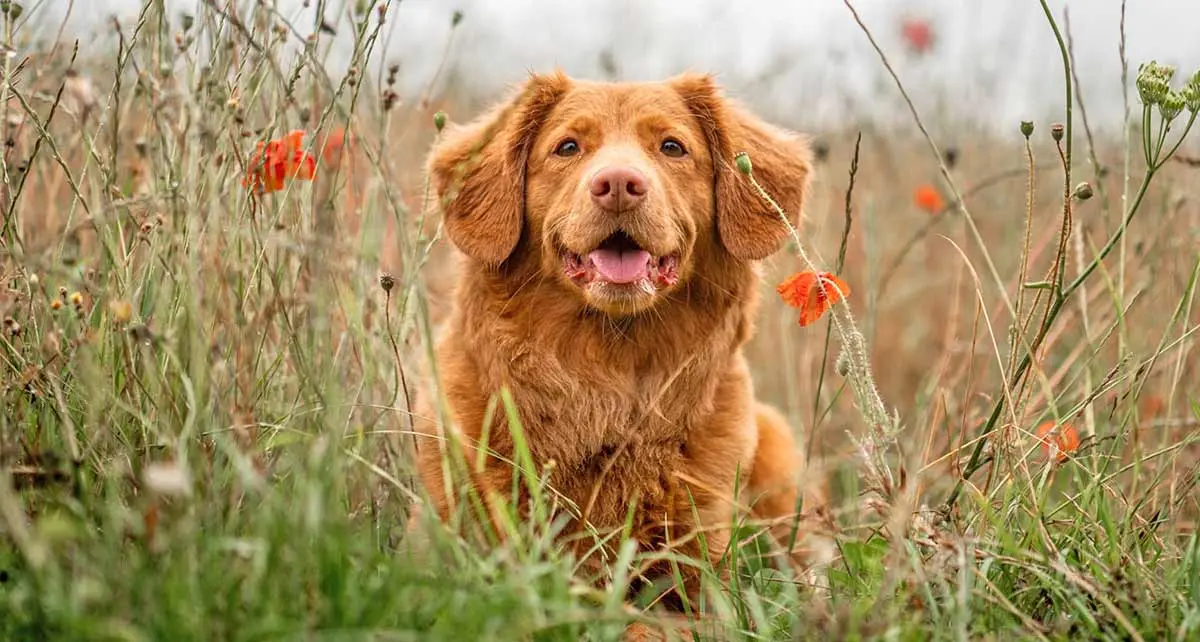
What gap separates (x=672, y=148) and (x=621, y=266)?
484 mm

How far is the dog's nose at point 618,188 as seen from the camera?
2.60 metres

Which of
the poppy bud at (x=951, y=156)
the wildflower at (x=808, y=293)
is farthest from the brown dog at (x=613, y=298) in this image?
the poppy bud at (x=951, y=156)

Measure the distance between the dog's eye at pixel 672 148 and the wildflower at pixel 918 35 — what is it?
9.30ft

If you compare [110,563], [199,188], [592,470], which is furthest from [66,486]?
[592,470]

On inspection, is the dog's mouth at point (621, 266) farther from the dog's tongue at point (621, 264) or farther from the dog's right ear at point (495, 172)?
the dog's right ear at point (495, 172)

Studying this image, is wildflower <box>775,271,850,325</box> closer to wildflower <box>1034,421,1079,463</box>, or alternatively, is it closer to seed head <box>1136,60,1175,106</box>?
wildflower <box>1034,421,1079,463</box>

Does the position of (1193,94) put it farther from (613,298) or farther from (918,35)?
(918,35)

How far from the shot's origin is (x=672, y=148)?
10.1ft

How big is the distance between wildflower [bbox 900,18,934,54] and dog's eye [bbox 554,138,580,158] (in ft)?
9.93

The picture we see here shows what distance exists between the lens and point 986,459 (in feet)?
Result: 8.80

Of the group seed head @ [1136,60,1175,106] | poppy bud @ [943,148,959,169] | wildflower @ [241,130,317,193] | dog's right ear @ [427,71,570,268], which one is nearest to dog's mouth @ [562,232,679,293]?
dog's right ear @ [427,71,570,268]

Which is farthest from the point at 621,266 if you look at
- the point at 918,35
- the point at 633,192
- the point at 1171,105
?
the point at 918,35

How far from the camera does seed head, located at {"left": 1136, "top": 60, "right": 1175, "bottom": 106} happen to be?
217 cm

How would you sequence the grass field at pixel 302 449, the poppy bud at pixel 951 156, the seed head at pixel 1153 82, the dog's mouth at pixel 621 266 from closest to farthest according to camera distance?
1. the grass field at pixel 302 449
2. the seed head at pixel 1153 82
3. the dog's mouth at pixel 621 266
4. the poppy bud at pixel 951 156
